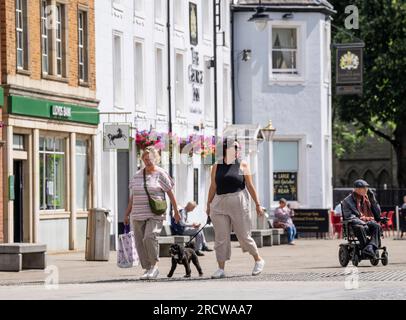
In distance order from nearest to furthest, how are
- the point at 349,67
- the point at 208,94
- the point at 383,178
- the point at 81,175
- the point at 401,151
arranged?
the point at 81,175, the point at 208,94, the point at 349,67, the point at 401,151, the point at 383,178

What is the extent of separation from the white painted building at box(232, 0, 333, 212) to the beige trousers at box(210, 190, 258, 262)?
3206cm

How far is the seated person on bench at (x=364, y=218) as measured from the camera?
28844 millimetres

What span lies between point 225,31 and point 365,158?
46.6 meters

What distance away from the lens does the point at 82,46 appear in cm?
4250

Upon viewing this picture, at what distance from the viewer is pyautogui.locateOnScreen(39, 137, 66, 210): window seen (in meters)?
40.1

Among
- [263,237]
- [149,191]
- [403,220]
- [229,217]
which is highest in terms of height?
[149,191]

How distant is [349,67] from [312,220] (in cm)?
543

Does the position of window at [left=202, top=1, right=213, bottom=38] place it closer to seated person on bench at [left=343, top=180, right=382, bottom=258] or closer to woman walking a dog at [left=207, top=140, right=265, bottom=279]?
seated person on bench at [left=343, top=180, right=382, bottom=258]

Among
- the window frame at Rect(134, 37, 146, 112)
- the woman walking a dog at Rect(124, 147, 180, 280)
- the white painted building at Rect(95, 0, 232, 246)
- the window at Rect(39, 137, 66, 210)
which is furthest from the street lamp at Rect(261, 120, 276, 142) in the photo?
the woman walking a dog at Rect(124, 147, 180, 280)

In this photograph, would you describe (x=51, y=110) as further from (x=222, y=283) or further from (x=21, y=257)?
(x=222, y=283)

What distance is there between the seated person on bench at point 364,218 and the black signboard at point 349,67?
89.1 ft

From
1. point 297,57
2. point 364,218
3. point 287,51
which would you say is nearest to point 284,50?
point 287,51

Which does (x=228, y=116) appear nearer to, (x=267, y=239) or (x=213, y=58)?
(x=213, y=58)

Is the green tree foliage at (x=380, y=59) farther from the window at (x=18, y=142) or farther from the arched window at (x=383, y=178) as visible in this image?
the window at (x=18, y=142)
